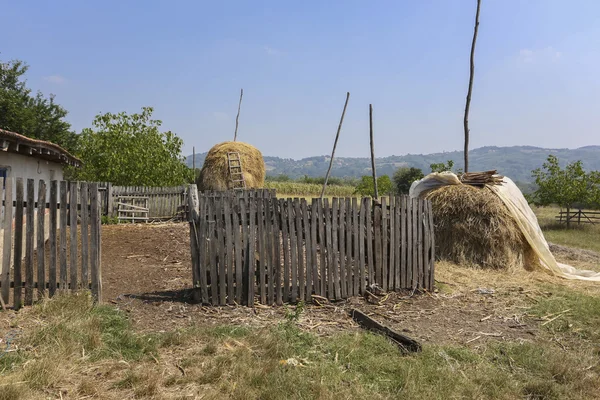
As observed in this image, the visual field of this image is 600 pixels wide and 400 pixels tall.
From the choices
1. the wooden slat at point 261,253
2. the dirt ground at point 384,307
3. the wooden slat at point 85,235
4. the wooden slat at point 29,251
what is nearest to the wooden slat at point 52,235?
the wooden slat at point 29,251

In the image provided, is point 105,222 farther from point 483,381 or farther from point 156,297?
point 483,381

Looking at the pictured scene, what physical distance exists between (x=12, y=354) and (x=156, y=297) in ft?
7.65

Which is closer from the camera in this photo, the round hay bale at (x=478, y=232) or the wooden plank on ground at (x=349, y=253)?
the wooden plank on ground at (x=349, y=253)

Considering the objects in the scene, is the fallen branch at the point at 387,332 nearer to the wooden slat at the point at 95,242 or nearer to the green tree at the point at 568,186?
the wooden slat at the point at 95,242

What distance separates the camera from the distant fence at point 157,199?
17.7 m

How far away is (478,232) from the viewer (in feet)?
32.0

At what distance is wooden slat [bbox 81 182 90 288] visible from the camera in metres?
5.55

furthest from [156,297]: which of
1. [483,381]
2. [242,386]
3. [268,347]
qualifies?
[483,381]

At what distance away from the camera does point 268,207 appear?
6.21 metres

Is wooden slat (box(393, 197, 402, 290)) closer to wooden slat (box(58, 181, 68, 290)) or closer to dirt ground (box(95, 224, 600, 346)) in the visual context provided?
dirt ground (box(95, 224, 600, 346))

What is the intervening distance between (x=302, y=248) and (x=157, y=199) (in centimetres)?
1386

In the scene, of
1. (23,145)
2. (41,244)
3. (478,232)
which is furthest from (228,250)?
(478,232)

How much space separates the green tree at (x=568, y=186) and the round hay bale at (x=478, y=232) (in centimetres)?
1527

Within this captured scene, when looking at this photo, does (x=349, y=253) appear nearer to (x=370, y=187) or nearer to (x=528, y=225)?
(x=528, y=225)
